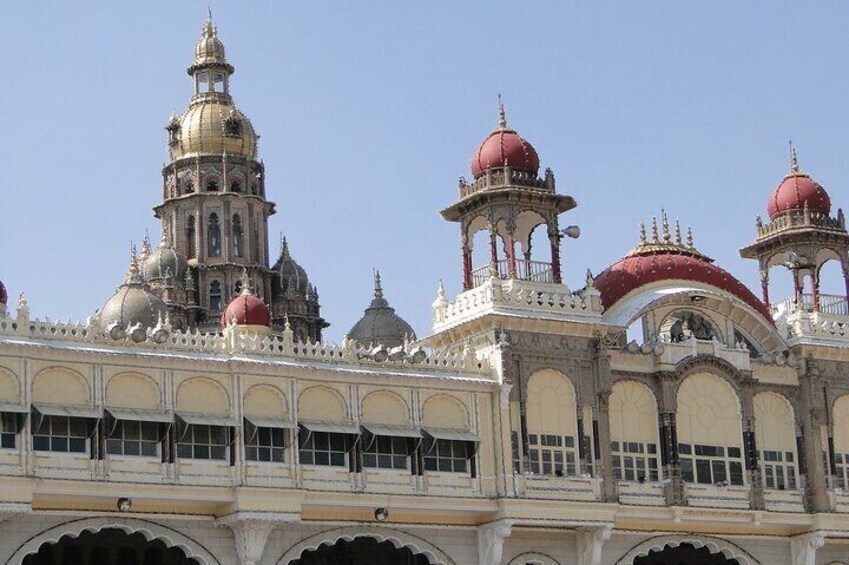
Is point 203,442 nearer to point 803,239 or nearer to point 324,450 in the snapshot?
point 324,450

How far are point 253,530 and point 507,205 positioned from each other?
11057mm

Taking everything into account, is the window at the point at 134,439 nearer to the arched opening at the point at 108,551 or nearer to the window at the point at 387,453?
the arched opening at the point at 108,551

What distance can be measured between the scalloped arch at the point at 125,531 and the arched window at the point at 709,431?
42.4 ft

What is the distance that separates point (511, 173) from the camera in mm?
45438

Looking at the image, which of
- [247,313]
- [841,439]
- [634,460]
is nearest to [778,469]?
[841,439]

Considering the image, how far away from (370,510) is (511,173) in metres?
9.58

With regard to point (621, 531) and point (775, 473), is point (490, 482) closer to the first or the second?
point (621, 531)

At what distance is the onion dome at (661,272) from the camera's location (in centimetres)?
4653

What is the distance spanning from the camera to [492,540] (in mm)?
42562

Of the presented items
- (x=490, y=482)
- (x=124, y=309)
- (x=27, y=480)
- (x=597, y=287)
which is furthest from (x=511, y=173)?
(x=124, y=309)

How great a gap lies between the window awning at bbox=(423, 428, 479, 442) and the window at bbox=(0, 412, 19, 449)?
9.69m

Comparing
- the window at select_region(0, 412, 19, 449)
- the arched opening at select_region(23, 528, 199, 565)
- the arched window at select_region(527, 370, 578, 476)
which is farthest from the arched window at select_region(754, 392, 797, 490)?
the window at select_region(0, 412, 19, 449)

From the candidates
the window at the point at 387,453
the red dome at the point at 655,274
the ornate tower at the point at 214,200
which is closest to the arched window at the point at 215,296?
the ornate tower at the point at 214,200

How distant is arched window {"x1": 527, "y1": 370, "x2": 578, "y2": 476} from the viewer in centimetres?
4353
